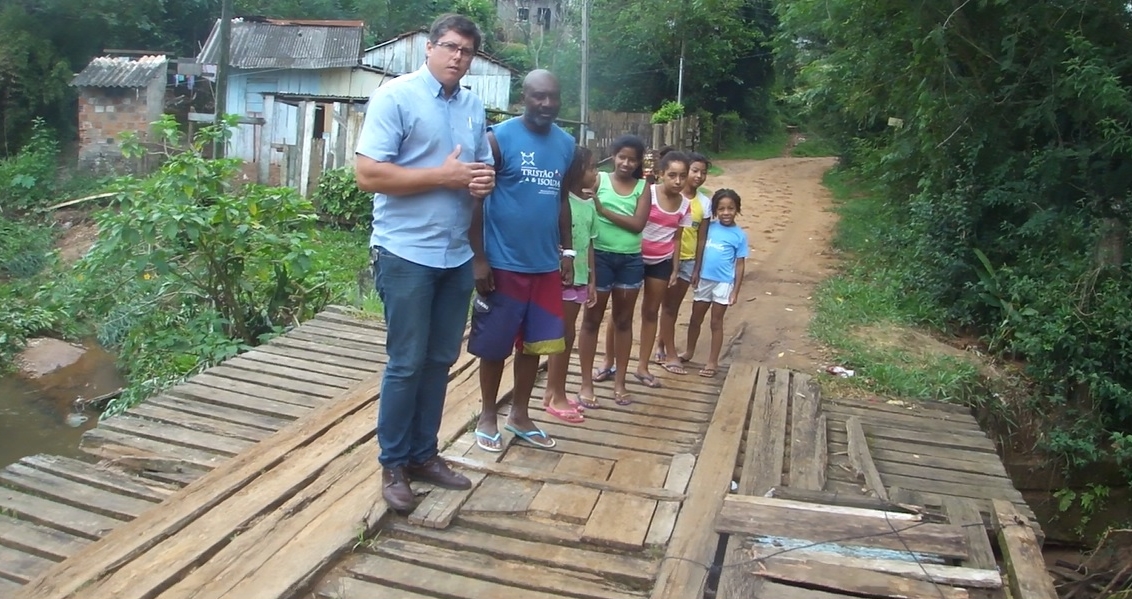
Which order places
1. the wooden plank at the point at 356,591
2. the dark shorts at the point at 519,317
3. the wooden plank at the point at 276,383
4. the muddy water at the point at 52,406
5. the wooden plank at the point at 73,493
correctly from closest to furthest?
the wooden plank at the point at 356,591
the wooden plank at the point at 73,493
the dark shorts at the point at 519,317
the wooden plank at the point at 276,383
the muddy water at the point at 52,406

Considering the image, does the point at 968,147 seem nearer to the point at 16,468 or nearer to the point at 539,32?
the point at 16,468

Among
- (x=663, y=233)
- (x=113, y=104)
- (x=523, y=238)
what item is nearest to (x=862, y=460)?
(x=663, y=233)

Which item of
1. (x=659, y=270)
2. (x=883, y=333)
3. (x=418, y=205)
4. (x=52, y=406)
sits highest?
(x=418, y=205)

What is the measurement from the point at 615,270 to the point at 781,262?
628 cm

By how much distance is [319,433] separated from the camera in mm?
4090

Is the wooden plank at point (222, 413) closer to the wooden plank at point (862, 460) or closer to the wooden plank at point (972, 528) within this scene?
the wooden plank at point (862, 460)

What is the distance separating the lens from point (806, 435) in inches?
171

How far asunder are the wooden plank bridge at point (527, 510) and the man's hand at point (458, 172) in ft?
3.83

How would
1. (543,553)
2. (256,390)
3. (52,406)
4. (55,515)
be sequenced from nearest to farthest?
1. (543,553)
2. (55,515)
3. (256,390)
4. (52,406)

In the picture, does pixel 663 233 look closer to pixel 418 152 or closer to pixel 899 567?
pixel 418 152

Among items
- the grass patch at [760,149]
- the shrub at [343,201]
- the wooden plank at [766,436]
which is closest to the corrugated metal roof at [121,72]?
the shrub at [343,201]

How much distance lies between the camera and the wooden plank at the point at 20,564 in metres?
3.01

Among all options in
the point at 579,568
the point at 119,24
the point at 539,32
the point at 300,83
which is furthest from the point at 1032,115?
the point at 539,32

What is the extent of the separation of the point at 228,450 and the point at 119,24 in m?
19.4
